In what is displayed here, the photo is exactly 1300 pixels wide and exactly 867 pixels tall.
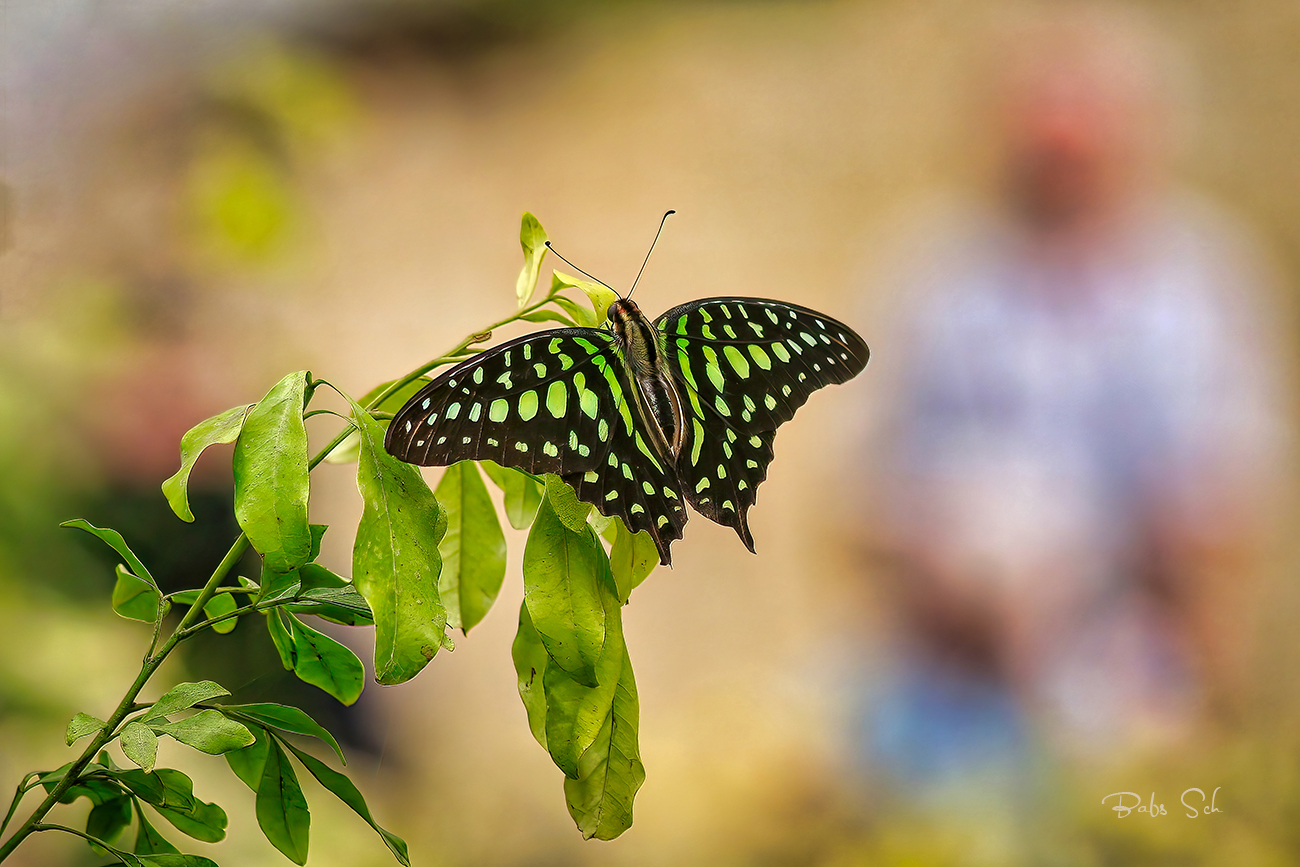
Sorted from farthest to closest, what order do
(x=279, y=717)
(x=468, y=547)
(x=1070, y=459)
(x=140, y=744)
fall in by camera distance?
(x=1070, y=459), (x=468, y=547), (x=279, y=717), (x=140, y=744)

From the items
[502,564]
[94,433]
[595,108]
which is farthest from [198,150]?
[502,564]

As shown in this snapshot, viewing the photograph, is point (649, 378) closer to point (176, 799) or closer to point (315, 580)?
point (315, 580)

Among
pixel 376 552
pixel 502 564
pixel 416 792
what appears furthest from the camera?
pixel 416 792

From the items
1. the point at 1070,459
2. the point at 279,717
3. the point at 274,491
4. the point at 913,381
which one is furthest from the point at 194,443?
the point at 1070,459

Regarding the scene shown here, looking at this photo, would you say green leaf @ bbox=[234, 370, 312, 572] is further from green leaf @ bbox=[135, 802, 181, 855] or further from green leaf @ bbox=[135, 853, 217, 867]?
green leaf @ bbox=[135, 802, 181, 855]

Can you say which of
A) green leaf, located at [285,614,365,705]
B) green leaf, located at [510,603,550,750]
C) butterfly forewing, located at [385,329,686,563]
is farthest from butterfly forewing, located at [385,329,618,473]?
green leaf, located at [285,614,365,705]

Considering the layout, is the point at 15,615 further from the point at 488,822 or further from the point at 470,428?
the point at 470,428
